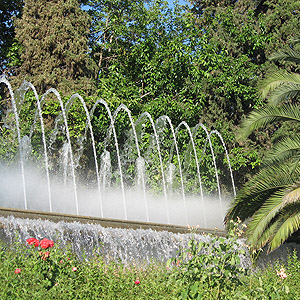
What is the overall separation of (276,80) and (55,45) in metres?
9.21

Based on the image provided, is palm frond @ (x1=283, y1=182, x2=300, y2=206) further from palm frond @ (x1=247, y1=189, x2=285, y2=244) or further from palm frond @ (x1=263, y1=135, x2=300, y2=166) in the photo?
palm frond @ (x1=263, y1=135, x2=300, y2=166)

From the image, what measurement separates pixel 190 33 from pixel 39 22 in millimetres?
5549

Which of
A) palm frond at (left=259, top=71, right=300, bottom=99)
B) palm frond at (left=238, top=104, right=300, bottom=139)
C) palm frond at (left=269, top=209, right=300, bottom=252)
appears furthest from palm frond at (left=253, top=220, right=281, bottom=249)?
palm frond at (left=259, top=71, right=300, bottom=99)

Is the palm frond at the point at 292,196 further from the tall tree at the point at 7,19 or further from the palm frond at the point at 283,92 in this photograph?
the tall tree at the point at 7,19

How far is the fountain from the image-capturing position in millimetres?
14219

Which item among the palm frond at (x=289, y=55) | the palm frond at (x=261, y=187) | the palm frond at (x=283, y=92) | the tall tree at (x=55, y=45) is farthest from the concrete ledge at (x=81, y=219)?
the tall tree at (x=55, y=45)

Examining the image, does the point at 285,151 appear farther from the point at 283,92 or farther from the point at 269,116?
the point at 283,92

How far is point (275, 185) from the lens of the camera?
30.1ft

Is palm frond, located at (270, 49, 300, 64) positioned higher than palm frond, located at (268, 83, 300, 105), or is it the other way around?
palm frond, located at (270, 49, 300, 64)

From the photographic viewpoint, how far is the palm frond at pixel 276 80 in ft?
31.9

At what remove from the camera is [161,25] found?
63.1 feet

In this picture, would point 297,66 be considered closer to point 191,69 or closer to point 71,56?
point 191,69

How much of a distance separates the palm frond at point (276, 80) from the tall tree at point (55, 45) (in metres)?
8.01

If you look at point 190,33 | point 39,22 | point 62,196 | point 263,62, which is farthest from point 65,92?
point 263,62
